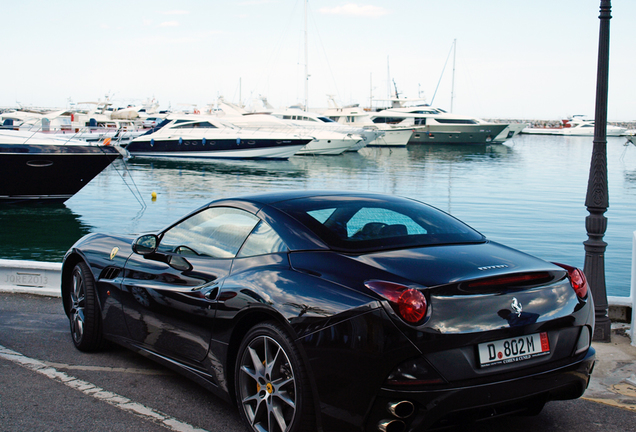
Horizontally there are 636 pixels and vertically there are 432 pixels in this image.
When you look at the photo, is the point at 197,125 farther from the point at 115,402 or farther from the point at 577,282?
the point at 577,282

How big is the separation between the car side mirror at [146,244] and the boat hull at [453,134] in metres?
67.0

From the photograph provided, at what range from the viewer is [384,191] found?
26.5 metres

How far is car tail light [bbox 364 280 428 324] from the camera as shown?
2771 millimetres

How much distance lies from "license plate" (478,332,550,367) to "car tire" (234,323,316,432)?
84 cm

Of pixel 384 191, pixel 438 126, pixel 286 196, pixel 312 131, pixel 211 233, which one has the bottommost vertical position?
pixel 384 191

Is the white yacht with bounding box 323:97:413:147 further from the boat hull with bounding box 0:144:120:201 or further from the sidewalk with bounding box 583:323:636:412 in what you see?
the sidewalk with bounding box 583:323:636:412

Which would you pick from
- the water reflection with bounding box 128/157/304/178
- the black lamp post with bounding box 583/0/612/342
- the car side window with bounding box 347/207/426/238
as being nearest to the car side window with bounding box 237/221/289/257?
the car side window with bounding box 347/207/426/238

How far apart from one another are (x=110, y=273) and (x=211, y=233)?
3.79 feet

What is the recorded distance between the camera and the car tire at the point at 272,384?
9.91ft

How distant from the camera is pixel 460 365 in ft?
9.21

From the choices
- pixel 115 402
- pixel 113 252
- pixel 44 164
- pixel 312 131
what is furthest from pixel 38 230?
pixel 312 131

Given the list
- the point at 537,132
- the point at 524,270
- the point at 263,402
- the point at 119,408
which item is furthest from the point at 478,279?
the point at 537,132

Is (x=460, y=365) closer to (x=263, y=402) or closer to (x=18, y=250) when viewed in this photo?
(x=263, y=402)

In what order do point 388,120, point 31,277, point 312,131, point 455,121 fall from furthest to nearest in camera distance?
point 388,120, point 455,121, point 312,131, point 31,277
